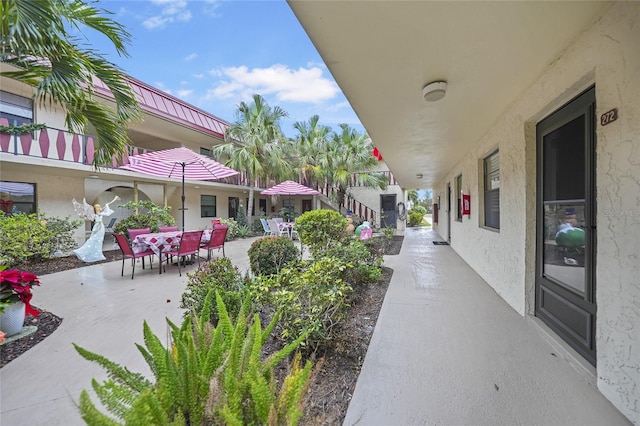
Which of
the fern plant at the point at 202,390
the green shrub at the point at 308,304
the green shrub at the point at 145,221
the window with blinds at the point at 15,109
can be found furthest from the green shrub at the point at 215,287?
the window with blinds at the point at 15,109

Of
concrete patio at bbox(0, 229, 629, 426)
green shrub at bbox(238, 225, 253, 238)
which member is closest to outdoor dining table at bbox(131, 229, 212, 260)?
concrete patio at bbox(0, 229, 629, 426)

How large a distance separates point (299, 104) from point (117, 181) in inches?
587

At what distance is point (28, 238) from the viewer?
626cm

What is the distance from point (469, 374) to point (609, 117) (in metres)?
2.16

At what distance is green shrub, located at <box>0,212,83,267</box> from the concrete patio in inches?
117

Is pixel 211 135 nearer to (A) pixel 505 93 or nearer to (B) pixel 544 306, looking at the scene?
(A) pixel 505 93

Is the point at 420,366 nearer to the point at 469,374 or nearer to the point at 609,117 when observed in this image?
the point at 469,374

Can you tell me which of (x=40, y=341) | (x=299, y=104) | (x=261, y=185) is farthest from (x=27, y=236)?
(x=299, y=104)

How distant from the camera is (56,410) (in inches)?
74.5

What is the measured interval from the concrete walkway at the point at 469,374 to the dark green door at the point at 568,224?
0.96ft

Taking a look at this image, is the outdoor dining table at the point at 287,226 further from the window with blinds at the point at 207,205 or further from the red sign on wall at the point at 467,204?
the red sign on wall at the point at 467,204

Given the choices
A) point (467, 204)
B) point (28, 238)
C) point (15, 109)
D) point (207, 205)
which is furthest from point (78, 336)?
point (207, 205)

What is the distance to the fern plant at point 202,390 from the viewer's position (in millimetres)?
1043

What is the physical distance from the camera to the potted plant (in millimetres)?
2830
